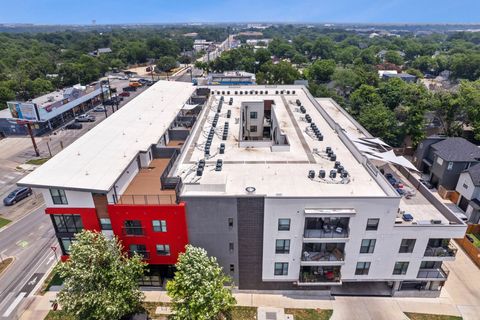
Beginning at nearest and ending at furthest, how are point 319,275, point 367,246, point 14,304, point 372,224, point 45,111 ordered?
point 372,224 → point 367,246 → point 319,275 → point 14,304 → point 45,111

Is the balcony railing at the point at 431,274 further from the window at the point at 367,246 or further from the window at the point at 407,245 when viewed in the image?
the window at the point at 367,246

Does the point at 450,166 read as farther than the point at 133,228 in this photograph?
Yes

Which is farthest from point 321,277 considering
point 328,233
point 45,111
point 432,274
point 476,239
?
point 45,111

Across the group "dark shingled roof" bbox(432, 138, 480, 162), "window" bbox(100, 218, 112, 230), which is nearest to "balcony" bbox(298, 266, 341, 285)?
"window" bbox(100, 218, 112, 230)

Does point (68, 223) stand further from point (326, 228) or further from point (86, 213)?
point (326, 228)

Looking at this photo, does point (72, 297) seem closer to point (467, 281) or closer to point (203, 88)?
point (467, 281)

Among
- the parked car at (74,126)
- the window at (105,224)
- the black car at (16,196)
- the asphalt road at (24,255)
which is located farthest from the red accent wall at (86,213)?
the parked car at (74,126)

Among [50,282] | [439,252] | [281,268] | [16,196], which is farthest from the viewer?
[16,196]
